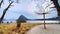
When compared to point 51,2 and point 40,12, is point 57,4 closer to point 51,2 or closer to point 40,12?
point 51,2

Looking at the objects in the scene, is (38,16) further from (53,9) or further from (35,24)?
(53,9)

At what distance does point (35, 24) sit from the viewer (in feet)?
5.93

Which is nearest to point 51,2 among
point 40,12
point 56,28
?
point 40,12

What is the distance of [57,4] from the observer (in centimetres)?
181

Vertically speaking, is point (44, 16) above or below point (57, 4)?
below

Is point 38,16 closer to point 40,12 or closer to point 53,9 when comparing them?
point 40,12

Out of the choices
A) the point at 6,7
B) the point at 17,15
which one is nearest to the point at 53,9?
the point at 17,15

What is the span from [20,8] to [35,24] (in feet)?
1.01

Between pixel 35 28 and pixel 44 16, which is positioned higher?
pixel 44 16

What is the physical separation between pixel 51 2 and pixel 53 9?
10cm

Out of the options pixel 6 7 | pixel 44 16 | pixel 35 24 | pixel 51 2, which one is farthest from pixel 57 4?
pixel 6 7

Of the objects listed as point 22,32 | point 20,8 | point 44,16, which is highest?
point 20,8

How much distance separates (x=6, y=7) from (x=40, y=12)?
48cm

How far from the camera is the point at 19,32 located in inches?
69.1
